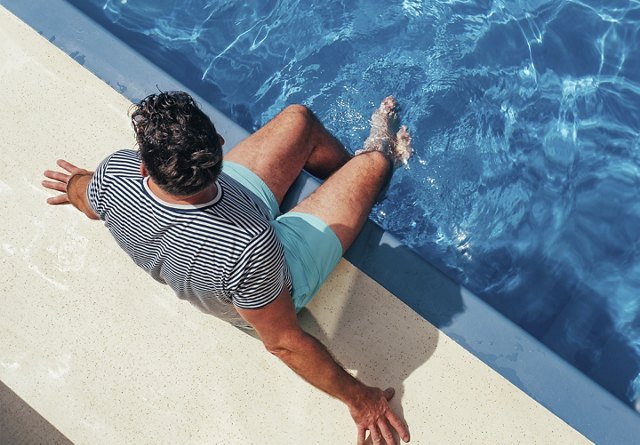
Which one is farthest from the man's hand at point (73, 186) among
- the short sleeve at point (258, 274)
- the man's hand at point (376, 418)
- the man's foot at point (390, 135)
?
the man's foot at point (390, 135)

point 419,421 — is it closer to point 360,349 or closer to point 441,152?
point 360,349

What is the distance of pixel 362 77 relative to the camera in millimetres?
4031

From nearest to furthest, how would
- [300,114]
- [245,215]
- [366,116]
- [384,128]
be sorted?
[245,215] < [300,114] < [384,128] < [366,116]

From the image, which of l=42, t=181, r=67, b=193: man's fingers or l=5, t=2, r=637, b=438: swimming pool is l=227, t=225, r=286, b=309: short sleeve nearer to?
l=42, t=181, r=67, b=193: man's fingers

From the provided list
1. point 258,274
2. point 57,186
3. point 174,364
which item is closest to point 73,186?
point 57,186

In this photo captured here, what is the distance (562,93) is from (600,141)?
13.6 inches

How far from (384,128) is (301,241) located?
4.03ft

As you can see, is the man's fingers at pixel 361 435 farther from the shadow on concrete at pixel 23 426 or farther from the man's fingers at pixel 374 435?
the shadow on concrete at pixel 23 426

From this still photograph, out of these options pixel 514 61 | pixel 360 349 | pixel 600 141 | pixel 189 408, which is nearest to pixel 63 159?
pixel 189 408

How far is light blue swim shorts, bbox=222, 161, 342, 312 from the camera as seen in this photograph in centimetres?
271

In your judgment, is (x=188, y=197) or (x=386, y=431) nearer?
(x=188, y=197)

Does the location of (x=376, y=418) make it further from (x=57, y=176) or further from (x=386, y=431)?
(x=57, y=176)

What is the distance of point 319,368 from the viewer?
2535mm

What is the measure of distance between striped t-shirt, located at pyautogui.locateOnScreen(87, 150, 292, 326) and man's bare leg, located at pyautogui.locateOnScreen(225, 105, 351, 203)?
2.48 ft
